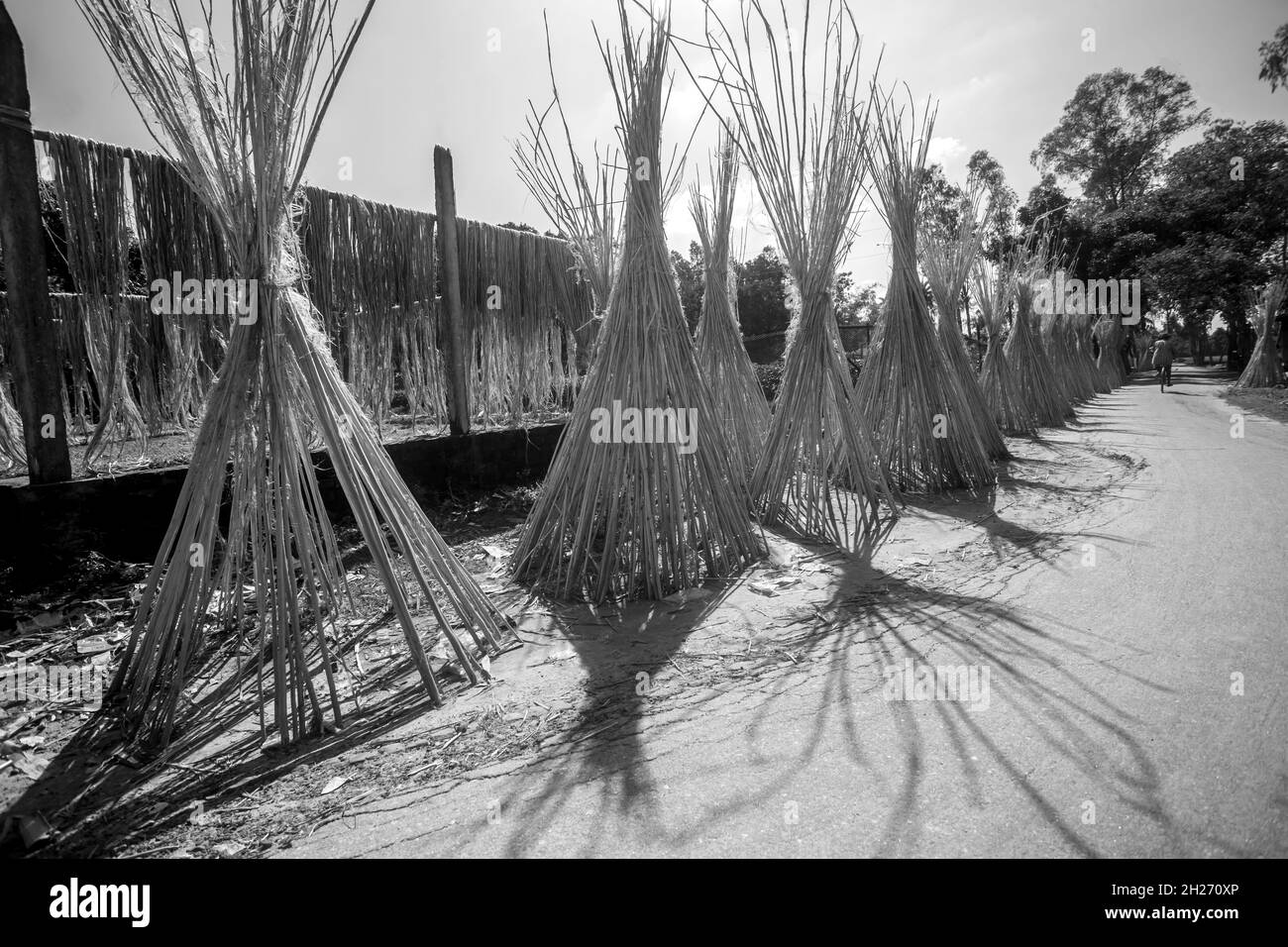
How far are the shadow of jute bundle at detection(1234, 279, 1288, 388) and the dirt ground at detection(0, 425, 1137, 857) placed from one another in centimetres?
1498

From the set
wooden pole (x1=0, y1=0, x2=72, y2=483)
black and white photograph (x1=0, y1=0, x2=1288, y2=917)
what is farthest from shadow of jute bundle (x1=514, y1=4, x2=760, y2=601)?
wooden pole (x1=0, y1=0, x2=72, y2=483)

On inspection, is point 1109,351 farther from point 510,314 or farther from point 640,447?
point 640,447

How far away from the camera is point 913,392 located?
4.75m

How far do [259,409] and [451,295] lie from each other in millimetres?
2846

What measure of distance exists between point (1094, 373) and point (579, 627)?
1784 centimetres

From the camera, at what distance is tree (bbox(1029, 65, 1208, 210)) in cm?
2683

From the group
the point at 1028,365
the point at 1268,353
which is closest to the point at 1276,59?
the point at 1268,353

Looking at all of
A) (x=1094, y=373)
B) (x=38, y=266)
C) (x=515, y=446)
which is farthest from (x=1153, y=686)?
(x=1094, y=373)

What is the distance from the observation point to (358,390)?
14.9 ft

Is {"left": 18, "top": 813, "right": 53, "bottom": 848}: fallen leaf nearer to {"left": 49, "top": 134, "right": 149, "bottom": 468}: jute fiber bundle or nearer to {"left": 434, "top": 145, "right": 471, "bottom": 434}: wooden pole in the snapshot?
{"left": 49, "top": 134, "right": 149, "bottom": 468}: jute fiber bundle

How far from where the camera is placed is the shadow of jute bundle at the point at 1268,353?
13.6 m

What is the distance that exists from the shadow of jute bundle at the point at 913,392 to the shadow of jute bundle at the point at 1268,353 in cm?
1361

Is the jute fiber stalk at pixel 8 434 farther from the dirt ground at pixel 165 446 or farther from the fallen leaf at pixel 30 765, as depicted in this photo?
the fallen leaf at pixel 30 765
